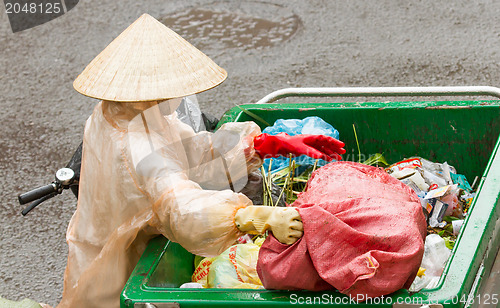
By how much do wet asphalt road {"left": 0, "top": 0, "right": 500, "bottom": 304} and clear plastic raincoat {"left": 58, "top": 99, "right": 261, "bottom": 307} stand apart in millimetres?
1702

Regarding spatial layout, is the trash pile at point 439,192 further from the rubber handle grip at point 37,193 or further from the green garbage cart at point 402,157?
the rubber handle grip at point 37,193

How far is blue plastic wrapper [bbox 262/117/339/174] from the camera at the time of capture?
2.96m

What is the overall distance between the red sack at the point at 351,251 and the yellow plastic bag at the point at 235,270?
42 centimetres

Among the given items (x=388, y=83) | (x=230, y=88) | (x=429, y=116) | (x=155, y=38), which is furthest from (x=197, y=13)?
(x=155, y=38)

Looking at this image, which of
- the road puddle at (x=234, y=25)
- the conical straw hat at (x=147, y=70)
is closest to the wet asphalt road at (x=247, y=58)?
the road puddle at (x=234, y=25)

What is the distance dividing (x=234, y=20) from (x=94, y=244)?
12.8 feet

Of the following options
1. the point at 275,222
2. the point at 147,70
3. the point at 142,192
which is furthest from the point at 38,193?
the point at 275,222

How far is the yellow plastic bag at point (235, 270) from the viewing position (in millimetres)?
2479

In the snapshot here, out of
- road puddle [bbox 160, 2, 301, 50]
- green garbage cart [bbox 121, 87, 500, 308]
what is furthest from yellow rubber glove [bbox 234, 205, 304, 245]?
road puddle [bbox 160, 2, 301, 50]

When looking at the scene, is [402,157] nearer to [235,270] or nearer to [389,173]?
[389,173]

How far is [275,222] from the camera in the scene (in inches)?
78.7

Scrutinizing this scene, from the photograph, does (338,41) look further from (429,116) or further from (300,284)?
(300,284)

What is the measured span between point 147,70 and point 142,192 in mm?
404

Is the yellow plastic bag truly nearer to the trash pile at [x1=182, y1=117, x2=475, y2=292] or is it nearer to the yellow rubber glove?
the trash pile at [x1=182, y1=117, x2=475, y2=292]
